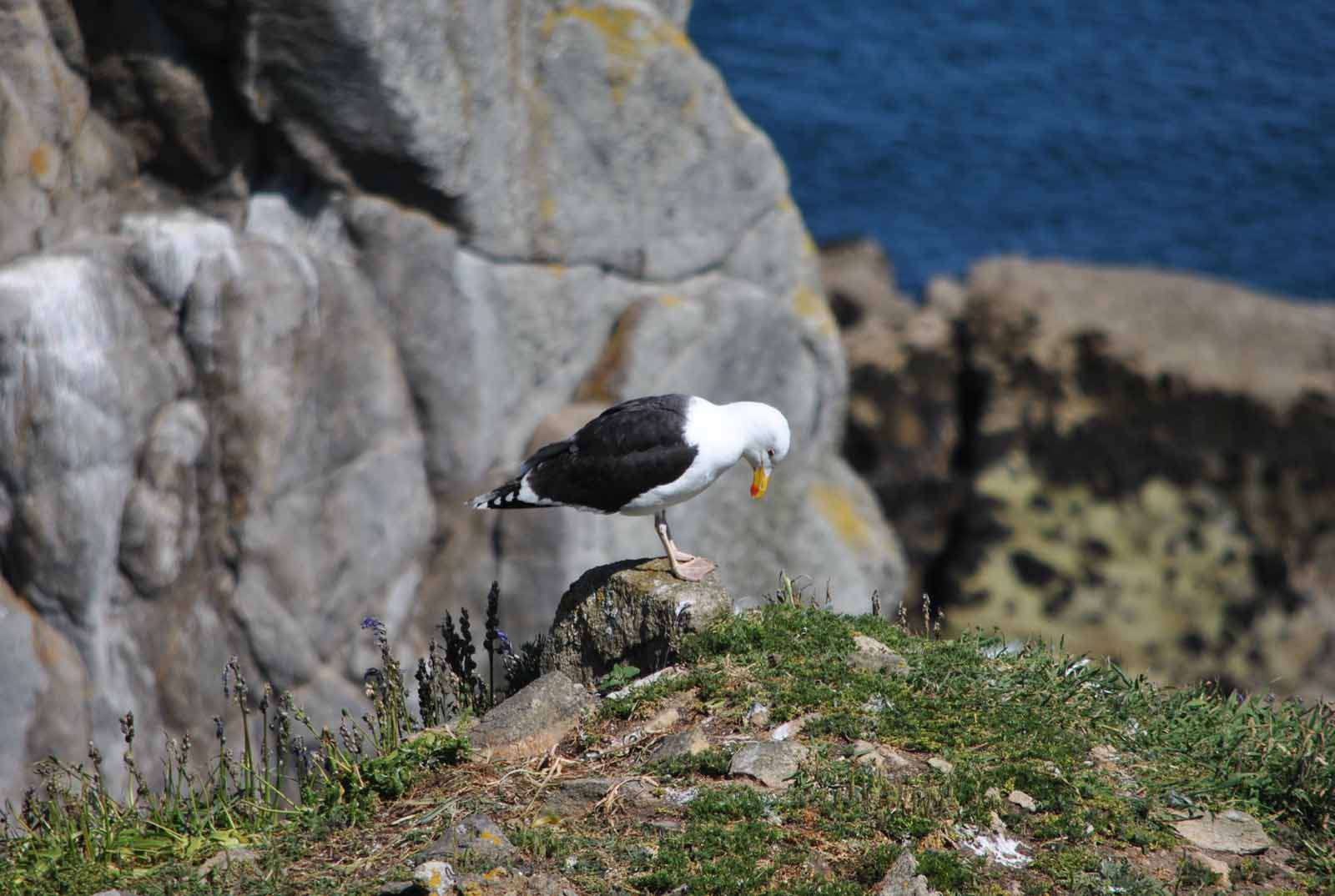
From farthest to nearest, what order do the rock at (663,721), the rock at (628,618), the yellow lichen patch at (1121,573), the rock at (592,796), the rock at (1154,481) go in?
the yellow lichen patch at (1121,573) → the rock at (1154,481) → the rock at (628,618) → the rock at (663,721) → the rock at (592,796)

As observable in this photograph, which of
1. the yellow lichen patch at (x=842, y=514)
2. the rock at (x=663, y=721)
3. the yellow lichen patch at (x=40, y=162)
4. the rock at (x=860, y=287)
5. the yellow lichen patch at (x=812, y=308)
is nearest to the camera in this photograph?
the rock at (x=663, y=721)

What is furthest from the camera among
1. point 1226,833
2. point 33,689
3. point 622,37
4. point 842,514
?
point 842,514

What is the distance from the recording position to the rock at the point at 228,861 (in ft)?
17.0

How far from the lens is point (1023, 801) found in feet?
17.9

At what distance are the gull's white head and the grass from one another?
84 centimetres

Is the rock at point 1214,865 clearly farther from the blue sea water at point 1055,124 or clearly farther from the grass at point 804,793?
the blue sea water at point 1055,124

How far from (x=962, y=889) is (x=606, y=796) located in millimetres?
1336

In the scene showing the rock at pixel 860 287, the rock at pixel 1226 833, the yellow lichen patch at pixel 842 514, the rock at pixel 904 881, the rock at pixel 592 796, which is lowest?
the yellow lichen patch at pixel 842 514

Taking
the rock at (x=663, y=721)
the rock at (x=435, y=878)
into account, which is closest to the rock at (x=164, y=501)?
the rock at (x=663, y=721)

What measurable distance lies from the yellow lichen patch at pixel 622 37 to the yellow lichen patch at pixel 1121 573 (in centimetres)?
616

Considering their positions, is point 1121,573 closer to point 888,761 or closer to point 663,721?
point 888,761

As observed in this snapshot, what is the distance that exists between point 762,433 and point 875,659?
4.13 feet

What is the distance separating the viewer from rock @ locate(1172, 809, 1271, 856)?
5.44m

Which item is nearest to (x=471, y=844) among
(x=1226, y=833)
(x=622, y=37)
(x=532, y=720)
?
Answer: (x=532, y=720)
